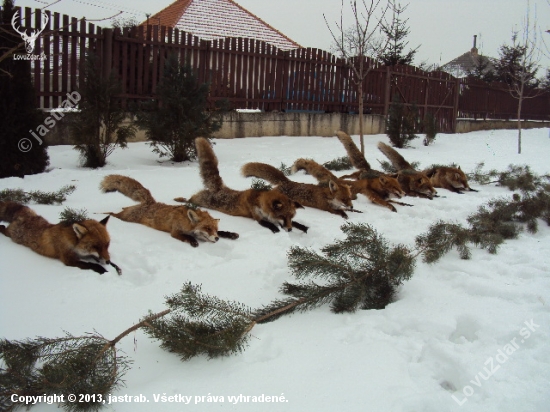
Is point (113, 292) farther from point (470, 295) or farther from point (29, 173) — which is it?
Result: point (29, 173)

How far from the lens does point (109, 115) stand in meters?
9.62

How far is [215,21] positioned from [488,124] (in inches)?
663

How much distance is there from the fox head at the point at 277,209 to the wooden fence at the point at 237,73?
487 cm

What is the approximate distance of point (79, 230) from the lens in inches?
165

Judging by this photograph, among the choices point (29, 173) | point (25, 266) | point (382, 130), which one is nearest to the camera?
point (25, 266)

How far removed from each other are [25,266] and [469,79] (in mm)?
25913

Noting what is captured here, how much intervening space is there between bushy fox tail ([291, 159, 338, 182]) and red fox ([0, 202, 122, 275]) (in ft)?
14.7

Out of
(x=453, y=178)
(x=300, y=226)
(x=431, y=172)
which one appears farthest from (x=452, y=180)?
(x=300, y=226)

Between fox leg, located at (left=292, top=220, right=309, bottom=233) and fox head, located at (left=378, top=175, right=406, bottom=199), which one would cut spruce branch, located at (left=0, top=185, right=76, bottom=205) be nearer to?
fox leg, located at (left=292, top=220, right=309, bottom=233)

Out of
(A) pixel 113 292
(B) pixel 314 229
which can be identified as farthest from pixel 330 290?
(B) pixel 314 229

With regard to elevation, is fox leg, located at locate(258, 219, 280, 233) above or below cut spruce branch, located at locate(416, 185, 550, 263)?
below

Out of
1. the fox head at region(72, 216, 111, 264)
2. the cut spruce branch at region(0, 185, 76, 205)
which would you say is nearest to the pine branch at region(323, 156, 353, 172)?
the cut spruce branch at region(0, 185, 76, 205)

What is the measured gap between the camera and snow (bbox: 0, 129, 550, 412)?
248 centimetres

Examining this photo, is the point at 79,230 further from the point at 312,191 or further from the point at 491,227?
the point at 491,227
